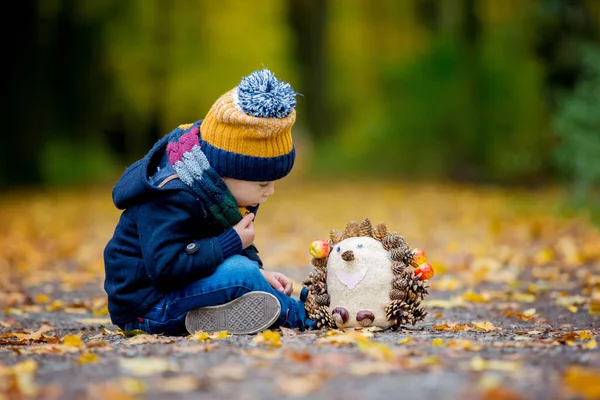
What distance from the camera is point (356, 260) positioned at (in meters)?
3.86

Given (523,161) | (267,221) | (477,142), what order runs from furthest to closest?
1. (477,142)
2. (523,161)
3. (267,221)

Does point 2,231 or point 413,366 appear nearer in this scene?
point 413,366

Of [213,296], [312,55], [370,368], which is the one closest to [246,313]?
[213,296]

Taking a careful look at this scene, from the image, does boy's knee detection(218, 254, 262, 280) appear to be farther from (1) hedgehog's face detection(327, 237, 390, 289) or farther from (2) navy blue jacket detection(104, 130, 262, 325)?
(1) hedgehog's face detection(327, 237, 390, 289)

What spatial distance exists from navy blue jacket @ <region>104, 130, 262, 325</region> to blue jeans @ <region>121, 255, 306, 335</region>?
3cm

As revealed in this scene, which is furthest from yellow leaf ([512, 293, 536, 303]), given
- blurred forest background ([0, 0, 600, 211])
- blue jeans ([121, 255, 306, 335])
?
blurred forest background ([0, 0, 600, 211])

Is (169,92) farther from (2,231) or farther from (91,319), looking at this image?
(91,319)

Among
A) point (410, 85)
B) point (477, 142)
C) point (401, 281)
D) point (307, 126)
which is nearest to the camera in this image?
point (401, 281)

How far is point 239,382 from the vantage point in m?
2.64

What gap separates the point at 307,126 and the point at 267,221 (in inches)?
654

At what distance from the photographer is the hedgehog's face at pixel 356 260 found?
3838mm

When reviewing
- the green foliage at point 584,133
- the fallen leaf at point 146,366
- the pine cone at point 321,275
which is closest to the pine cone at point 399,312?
the pine cone at point 321,275

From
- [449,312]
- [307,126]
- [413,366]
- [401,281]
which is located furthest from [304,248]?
[307,126]

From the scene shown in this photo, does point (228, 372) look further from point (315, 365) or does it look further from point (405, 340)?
point (405, 340)
